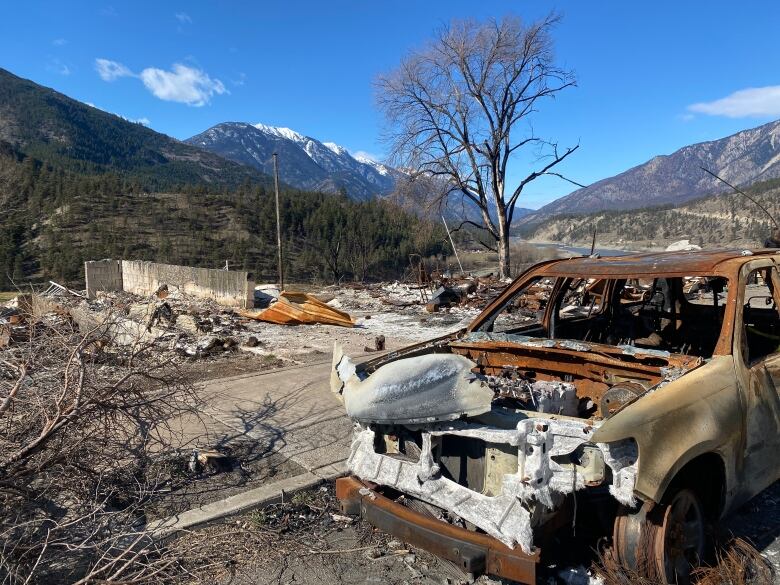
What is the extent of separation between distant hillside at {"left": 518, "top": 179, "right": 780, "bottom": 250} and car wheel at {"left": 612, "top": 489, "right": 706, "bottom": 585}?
65.1 meters

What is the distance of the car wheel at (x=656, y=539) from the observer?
2617 mm

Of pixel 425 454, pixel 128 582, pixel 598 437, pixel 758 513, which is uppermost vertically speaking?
pixel 598 437

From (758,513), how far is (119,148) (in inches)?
6414

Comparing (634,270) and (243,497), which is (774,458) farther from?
(243,497)

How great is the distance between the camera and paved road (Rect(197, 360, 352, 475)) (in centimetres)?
481

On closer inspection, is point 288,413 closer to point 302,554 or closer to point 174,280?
point 302,554

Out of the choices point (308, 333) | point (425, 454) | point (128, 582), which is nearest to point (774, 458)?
point (425, 454)

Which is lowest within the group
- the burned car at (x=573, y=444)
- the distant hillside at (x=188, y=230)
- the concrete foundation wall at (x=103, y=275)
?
the burned car at (x=573, y=444)

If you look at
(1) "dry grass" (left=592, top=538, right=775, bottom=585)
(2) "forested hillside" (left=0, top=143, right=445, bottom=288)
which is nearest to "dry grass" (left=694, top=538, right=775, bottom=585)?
(1) "dry grass" (left=592, top=538, right=775, bottom=585)

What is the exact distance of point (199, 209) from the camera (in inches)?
2055

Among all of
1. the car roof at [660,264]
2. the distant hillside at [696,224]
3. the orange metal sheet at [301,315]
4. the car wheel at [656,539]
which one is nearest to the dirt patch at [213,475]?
the car wheel at [656,539]

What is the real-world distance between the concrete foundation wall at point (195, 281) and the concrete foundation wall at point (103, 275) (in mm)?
238

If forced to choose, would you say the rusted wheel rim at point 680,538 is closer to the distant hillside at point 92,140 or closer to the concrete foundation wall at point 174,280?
the concrete foundation wall at point 174,280

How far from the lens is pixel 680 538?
9.07 feet
